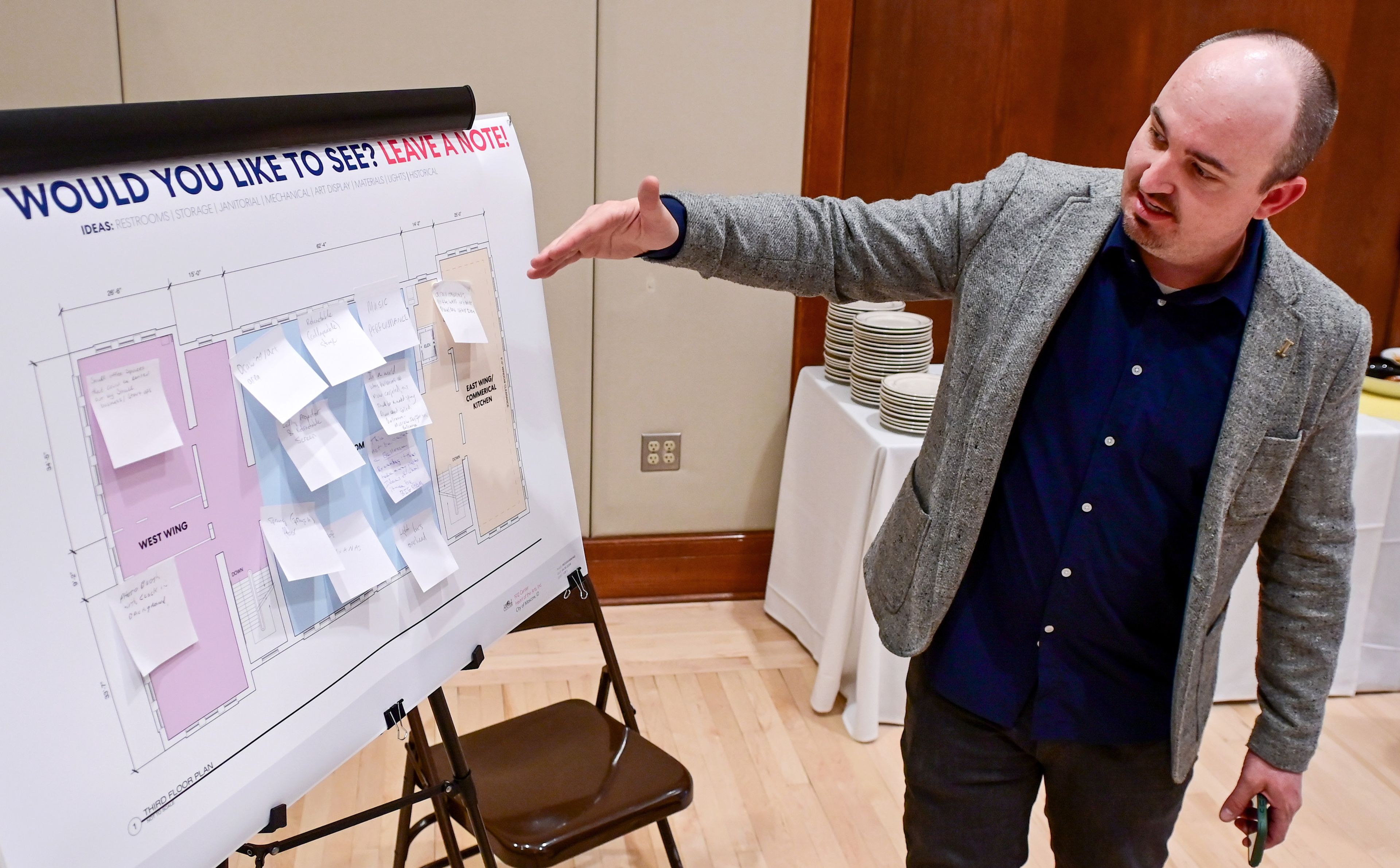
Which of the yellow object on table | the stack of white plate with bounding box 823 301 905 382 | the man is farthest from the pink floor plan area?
the yellow object on table

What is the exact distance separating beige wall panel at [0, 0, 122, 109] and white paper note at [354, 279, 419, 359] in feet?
5.95

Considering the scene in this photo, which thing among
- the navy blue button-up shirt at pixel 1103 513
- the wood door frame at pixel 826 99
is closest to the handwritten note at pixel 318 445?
the navy blue button-up shirt at pixel 1103 513

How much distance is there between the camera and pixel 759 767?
287cm

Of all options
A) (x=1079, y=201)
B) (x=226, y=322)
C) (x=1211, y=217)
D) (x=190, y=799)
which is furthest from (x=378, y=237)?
(x=1211, y=217)

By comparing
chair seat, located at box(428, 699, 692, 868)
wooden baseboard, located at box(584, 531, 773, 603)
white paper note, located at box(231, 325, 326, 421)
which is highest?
white paper note, located at box(231, 325, 326, 421)

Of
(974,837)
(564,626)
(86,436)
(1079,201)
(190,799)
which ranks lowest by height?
(564,626)

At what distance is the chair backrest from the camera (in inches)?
81.1

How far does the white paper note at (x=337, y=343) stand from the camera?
4.74ft

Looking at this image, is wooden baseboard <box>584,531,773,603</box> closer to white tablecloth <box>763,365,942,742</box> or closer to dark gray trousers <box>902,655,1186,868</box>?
white tablecloth <box>763,365,942,742</box>

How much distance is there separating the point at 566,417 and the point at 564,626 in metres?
0.62

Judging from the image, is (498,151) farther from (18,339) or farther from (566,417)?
(566,417)

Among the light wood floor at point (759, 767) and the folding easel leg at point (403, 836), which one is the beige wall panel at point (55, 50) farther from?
the folding easel leg at point (403, 836)

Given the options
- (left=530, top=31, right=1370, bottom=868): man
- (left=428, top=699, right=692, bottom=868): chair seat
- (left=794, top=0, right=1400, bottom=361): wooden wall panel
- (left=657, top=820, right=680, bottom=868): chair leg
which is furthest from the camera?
(left=794, top=0, right=1400, bottom=361): wooden wall panel

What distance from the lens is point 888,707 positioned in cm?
303
